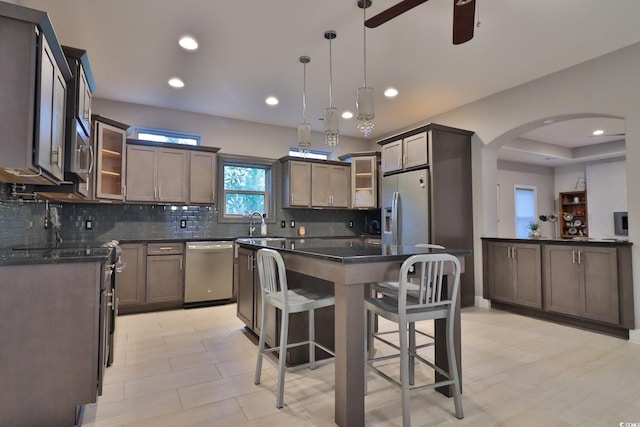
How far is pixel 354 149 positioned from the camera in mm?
6652

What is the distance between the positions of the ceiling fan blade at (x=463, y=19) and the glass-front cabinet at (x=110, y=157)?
388cm

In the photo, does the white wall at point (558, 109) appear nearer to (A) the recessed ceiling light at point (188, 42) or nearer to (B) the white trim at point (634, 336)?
(B) the white trim at point (634, 336)

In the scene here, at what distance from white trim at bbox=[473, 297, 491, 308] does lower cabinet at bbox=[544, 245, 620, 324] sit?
729 mm

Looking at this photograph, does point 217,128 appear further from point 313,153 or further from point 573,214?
point 573,214

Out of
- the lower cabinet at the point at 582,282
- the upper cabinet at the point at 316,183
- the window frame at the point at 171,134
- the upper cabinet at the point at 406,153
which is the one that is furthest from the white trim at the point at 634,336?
the window frame at the point at 171,134

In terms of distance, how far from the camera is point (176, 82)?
404 centimetres

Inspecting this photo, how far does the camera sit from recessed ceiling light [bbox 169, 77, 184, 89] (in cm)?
395

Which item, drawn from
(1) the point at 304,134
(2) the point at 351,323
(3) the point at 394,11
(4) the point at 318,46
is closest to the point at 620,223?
(1) the point at 304,134

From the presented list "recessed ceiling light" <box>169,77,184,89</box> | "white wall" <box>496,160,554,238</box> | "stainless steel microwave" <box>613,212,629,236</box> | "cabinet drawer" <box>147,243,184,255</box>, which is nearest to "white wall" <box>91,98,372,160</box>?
"recessed ceiling light" <box>169,77,184,89</box>

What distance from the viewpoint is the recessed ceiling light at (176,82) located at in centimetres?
395

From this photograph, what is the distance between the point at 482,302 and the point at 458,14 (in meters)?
3.75

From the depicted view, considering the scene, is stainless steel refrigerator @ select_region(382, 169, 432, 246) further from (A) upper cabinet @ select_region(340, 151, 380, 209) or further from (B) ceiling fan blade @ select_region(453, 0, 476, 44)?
(B) ceiling fan blade @ select_region(453, 0, 476, 44)

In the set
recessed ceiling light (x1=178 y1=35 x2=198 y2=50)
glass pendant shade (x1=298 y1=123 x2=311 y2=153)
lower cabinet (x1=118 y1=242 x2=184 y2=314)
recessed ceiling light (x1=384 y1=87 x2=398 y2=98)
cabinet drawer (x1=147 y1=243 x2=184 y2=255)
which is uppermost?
recessed ceiling light (x1=384 y1=87 x2=398 y2=98)

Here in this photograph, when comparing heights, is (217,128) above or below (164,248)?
above
